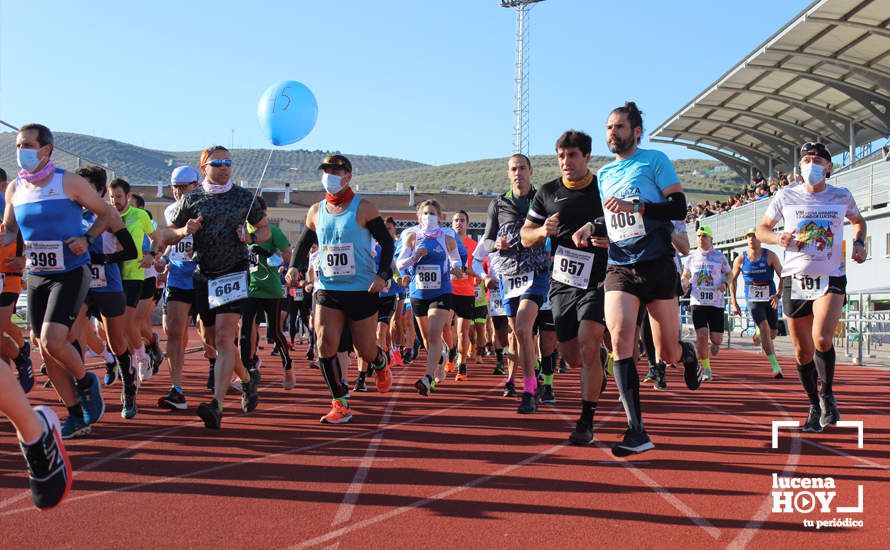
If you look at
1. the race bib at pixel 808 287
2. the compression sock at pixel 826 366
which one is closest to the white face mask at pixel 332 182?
the race bib at pixel 808 287

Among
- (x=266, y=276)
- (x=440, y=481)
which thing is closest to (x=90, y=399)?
(x=266, y=276)

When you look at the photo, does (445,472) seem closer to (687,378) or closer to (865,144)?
(687,378)

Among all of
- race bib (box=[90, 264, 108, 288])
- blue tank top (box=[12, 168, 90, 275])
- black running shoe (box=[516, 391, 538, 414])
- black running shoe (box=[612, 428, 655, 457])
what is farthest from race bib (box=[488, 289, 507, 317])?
blue tank top (box=[12, 168, 90, 275])

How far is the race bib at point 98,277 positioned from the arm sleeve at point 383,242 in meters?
2.55

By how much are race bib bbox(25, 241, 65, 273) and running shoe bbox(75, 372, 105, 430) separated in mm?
974

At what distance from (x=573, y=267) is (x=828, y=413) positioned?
2566 mm

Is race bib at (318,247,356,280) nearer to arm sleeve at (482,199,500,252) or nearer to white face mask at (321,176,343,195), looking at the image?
white face mask at (321,176,343,195)

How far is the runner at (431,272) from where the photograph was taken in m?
10.3

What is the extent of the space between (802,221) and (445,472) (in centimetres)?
370

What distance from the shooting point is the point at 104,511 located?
4.70m

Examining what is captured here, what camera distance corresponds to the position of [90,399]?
7242mm

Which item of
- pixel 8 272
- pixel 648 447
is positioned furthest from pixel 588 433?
pixel 8 272

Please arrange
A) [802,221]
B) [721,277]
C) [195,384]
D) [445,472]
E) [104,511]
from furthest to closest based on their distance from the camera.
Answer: [721,277] → [195,384] → [802,221] → [445,472] → [104,511]

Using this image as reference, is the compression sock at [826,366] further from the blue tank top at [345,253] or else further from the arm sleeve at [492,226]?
the blue tank top at [345,253]
